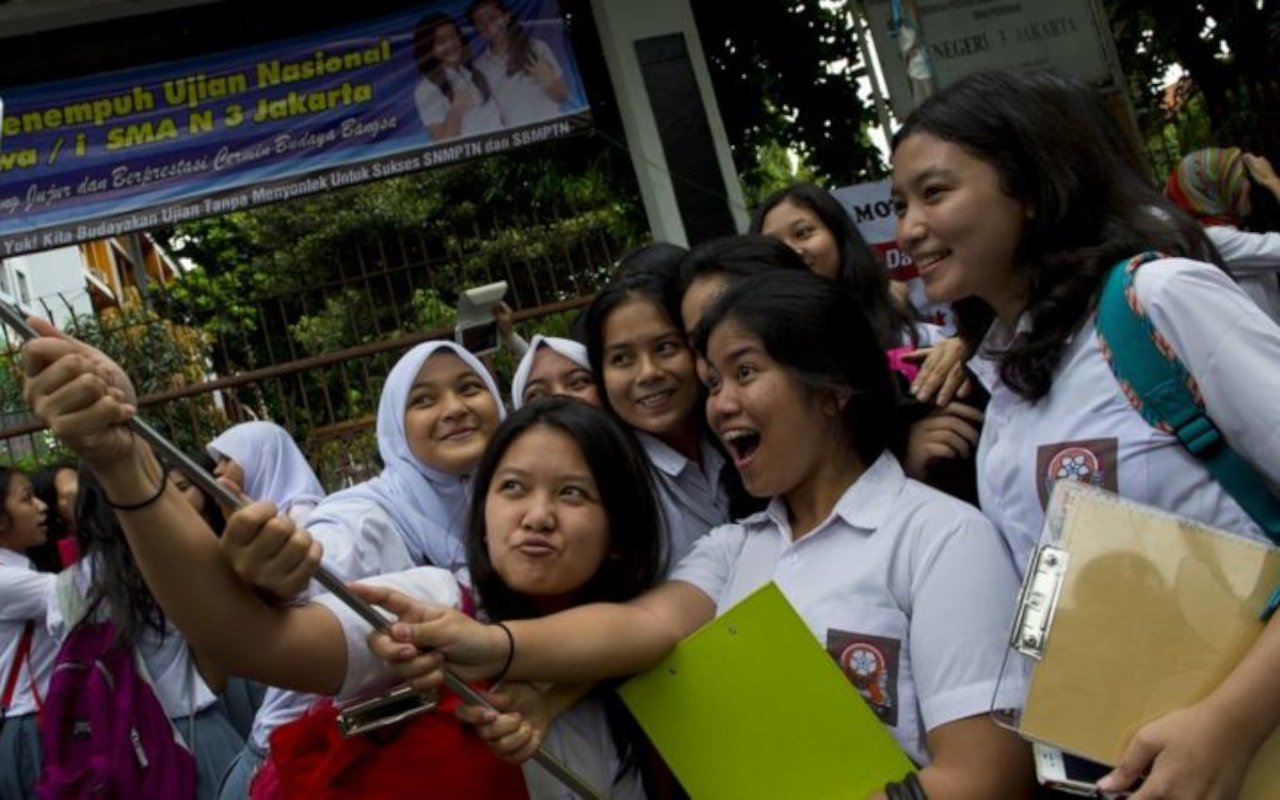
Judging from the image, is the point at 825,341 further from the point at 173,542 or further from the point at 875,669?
the point at 173,542

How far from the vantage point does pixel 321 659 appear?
1.56 m

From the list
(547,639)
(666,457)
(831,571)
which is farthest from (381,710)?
(666,457)

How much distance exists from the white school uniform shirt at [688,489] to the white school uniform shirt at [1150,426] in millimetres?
781

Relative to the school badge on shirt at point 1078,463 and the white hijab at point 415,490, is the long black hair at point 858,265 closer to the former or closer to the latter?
the white hijab at point 415,490

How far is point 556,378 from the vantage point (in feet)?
8.78

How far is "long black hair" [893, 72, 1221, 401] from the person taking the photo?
1652 mm

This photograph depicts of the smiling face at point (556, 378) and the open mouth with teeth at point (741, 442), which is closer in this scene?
the open mouth with teeth at point (741, 442)

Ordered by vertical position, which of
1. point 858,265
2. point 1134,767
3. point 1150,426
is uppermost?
point 858,265

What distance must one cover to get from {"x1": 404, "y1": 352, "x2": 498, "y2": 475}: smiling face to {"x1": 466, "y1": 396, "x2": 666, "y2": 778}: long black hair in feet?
1.63

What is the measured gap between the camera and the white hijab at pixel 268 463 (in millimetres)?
3576

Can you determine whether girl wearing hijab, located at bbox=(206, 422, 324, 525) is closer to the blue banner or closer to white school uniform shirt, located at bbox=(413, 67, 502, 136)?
the blue banner

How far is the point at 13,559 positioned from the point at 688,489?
3.00 meters

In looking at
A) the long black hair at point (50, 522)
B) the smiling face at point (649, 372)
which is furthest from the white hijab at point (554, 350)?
the long black hair at point (50, 522)

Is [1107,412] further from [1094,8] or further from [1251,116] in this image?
[1251,116]
